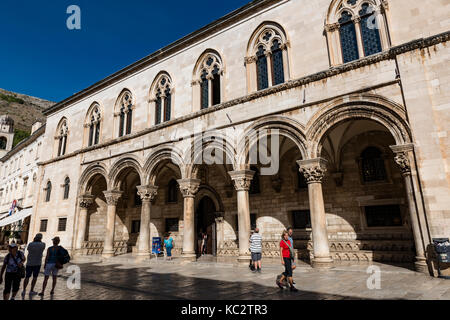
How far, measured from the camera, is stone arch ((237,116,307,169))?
11.2 m

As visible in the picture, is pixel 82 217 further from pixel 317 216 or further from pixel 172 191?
pixel 317 216

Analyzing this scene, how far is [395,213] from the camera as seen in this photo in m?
12.0

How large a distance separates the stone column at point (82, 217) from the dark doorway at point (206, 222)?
6.95 m

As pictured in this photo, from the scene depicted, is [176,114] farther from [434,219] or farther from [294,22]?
[434,219]

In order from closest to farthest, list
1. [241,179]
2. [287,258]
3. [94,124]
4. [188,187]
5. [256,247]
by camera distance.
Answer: [287,258]
[256,247]
[241,179]
[188,187]
[94,124]

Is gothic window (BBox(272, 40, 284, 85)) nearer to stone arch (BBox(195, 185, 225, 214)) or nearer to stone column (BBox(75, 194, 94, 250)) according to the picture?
stone arch (BBox(195, 185, 225, 214))

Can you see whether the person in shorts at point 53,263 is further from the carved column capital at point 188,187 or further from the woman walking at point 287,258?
the carved column capital at point 188,187

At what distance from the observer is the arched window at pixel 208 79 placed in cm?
1476

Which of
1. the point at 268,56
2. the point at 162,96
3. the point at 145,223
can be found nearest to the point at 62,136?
the point at 162,96

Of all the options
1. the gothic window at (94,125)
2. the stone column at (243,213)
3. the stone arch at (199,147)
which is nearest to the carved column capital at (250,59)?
the stone arch at (199,147)

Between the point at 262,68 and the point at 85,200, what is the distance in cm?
1331

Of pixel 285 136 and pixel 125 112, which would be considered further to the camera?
pixel 125 112

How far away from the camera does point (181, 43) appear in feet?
52.5
